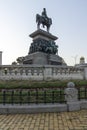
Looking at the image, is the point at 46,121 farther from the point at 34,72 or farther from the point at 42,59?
the point at 42,59

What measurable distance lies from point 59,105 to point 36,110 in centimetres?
106

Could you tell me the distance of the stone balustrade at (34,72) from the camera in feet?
66.1

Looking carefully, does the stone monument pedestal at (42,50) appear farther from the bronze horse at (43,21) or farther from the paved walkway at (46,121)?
the paved walkway at (46,121)

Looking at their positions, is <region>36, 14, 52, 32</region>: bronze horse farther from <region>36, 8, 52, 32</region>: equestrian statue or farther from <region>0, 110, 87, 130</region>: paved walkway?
<region>0, 110, 87, 130</region>: paved walkway

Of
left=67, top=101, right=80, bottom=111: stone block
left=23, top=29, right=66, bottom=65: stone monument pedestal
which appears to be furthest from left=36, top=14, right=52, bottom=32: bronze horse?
left=67, top=101, right=80, bottom=111: stone block

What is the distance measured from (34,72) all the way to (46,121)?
1256 cm

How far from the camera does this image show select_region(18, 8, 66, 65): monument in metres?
27.5

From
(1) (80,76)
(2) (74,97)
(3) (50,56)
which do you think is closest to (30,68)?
(1) (80,76)

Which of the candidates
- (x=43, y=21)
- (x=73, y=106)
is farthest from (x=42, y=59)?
(x=73, y=106)

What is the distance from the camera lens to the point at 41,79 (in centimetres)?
2052

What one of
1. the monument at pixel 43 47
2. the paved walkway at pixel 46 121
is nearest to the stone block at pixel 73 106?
the paved walkway at pixel 46 121

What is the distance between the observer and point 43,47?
28453mm

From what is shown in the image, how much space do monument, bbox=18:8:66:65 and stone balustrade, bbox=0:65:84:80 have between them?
5839 mm

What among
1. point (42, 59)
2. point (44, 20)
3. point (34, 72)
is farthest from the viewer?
point (44, 20)
